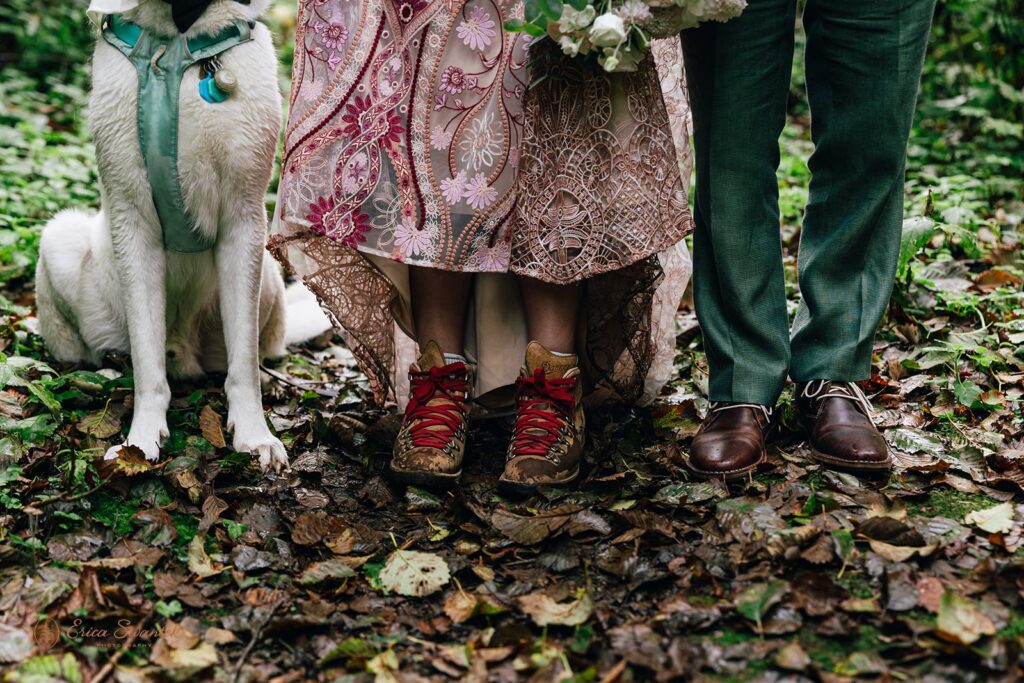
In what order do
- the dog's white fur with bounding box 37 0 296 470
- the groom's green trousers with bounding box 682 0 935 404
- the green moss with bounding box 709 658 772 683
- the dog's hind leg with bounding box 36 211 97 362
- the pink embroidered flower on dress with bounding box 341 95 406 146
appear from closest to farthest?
the green moss with bounding box 709 658 772 683
the groom's green trousers with bounding box 682 0 935 404
the pink embroidered flower on dress with bounding box 341 95 406 146
the dog's white fur with bounding box 37 0 296 470
the dog's hind leg with bounding box 36 211 97 362

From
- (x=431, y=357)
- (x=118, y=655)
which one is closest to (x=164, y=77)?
(x=431, y=357)

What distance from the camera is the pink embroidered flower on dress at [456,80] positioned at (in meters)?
2.18

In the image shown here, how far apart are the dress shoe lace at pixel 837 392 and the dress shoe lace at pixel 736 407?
124 millimetres

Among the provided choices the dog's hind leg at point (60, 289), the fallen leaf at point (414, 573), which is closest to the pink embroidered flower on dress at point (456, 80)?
the fallen leaf at point (414, 573)

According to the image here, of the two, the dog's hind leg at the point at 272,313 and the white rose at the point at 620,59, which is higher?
the white rose at the point at 620,59

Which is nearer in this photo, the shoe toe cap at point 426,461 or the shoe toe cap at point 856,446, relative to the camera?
the shoe toe cap at point 856,446

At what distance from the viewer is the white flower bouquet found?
180cm

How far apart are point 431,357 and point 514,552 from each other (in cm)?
62

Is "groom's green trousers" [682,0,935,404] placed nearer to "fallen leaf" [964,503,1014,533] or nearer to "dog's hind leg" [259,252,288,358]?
"fallen leaf" [964,503,1014,533]

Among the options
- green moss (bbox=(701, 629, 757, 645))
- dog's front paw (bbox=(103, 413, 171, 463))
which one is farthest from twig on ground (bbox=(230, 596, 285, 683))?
green moss (bbox=(701, 629, 757, 645))

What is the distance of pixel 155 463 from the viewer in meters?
2.33

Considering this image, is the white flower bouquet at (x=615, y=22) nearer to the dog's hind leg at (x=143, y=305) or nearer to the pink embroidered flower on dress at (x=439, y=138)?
the pink embroidered flower on dress at (x=439, y=138)

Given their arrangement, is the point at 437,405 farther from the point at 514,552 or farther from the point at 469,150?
the point at 469,150

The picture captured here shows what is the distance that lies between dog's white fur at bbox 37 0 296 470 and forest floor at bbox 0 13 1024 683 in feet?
0.49
